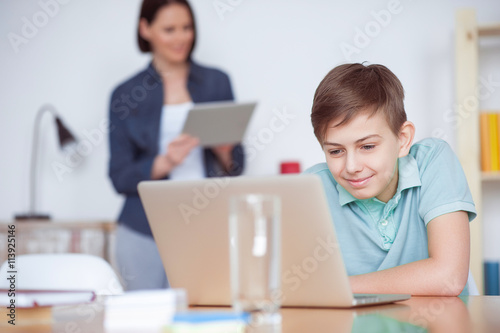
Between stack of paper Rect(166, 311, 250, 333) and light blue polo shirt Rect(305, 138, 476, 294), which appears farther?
light blue polo shirt Rect(305, 138, 476, 294)

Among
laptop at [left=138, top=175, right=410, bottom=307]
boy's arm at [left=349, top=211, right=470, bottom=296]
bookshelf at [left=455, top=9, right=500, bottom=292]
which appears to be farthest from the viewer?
bookshelf at [left=455, top=9, right=500, bottom=292]

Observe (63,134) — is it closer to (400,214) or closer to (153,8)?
(153,8)

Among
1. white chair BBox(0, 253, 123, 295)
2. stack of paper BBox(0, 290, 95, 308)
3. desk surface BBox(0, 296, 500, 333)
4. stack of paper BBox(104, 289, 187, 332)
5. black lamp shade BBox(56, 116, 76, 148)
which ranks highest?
black lamp shade BBox(56, 116, 76, 148)

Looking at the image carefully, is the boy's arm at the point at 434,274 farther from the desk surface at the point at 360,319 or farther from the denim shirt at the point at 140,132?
the denim shirt at the point at 140,132

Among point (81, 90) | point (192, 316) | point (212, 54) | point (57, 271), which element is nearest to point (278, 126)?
point (212, 54)

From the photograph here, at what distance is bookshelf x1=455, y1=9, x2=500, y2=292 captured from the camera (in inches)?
107

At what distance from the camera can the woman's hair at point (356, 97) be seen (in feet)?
4.27

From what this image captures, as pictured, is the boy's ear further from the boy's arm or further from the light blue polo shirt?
the boy's arm

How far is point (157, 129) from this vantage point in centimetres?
250

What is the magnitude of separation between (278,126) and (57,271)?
187cm

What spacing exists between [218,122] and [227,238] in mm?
1448

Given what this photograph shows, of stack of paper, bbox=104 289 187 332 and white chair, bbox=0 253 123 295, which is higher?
stack of paper, bbox=104 289 187 332

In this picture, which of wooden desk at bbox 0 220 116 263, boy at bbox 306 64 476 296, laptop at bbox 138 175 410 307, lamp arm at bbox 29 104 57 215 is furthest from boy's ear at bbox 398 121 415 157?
lamp arm at bbox 29 104 57 215

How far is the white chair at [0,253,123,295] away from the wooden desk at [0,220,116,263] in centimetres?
150
